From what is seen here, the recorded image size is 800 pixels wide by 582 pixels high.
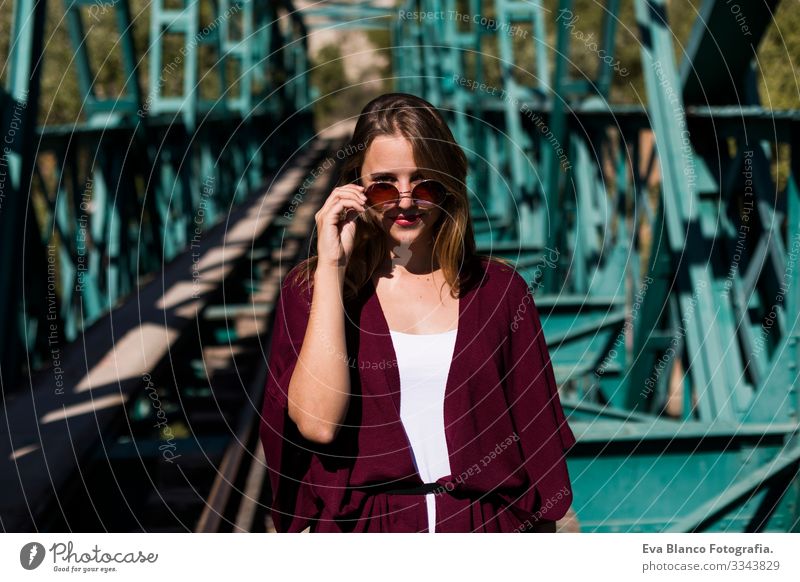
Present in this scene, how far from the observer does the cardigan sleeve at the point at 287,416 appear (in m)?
2.15

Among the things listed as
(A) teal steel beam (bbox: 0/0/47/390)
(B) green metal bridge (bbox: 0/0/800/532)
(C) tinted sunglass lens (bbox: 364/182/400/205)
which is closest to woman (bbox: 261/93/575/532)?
(C) tinted sunglass lens (bbox: 364/182/400/205)

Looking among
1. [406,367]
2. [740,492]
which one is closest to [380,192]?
[406,367]

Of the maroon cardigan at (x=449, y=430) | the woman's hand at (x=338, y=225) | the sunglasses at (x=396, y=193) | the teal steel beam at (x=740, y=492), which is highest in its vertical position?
the sunglasses at (x=396, y=193)

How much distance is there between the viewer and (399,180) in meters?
2.14

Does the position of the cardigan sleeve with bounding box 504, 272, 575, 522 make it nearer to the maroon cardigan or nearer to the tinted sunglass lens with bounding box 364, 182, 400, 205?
the maroon cardigan

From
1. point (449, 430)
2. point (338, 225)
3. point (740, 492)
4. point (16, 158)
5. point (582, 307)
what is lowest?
point (740, 492)

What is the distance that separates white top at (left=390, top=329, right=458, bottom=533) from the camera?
6.94 feet

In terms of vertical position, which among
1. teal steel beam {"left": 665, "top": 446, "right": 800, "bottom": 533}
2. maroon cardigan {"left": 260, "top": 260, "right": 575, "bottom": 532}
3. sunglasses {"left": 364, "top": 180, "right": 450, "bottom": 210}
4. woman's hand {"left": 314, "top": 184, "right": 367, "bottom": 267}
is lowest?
teal steel beam {"left": 665, "top": 446, "right": 800, "bottom": 533}

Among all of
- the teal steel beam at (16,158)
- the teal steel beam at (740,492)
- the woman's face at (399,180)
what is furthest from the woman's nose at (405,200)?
the teal steel beam at (16,158)

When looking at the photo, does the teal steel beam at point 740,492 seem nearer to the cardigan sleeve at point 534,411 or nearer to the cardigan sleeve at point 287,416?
the cardigan sleeve at point 534,411

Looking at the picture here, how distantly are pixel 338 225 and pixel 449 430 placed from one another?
442mm

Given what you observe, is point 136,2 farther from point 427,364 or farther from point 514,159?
point 427,364

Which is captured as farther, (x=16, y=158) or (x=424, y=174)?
(x=16, y=158)

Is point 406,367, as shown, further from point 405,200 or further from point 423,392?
point 405,200
